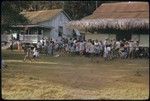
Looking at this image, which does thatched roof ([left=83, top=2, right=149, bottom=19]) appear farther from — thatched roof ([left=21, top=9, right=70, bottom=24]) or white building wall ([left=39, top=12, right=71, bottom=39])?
white building wall ([left=39, top=12, right=71, bottom=39])

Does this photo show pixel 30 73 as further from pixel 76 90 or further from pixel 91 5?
pixel 91 5

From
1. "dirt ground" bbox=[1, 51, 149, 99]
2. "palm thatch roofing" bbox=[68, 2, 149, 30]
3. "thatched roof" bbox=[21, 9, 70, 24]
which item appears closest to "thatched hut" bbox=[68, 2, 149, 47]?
"palm thatch roofing" bbox=[68, 2, 149, 30]

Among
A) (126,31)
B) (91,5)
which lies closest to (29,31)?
(91,5)

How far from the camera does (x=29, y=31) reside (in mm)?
41812

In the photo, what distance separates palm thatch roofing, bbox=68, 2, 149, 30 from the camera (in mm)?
29297

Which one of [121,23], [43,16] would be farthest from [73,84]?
[43,16]

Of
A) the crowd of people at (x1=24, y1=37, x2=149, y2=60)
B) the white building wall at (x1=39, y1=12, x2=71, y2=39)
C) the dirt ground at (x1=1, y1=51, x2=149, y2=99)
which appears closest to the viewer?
the dirt ground at (x1=1, y1=51, x2=149, y2=99)

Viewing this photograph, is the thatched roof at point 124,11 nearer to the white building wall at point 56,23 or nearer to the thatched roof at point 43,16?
the thatched roof at point 43,16

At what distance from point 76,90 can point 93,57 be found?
14.2 m

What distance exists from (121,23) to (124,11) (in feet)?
12.4

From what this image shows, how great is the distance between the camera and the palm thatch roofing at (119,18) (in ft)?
96.1

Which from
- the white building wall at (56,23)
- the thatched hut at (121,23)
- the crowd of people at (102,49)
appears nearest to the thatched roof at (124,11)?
the thatched hut at (121,23)

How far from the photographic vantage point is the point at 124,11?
Result: 109ft

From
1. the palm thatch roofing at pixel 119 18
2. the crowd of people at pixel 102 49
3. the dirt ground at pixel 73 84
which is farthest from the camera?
the palm thatch roofing at pixel 119 18
